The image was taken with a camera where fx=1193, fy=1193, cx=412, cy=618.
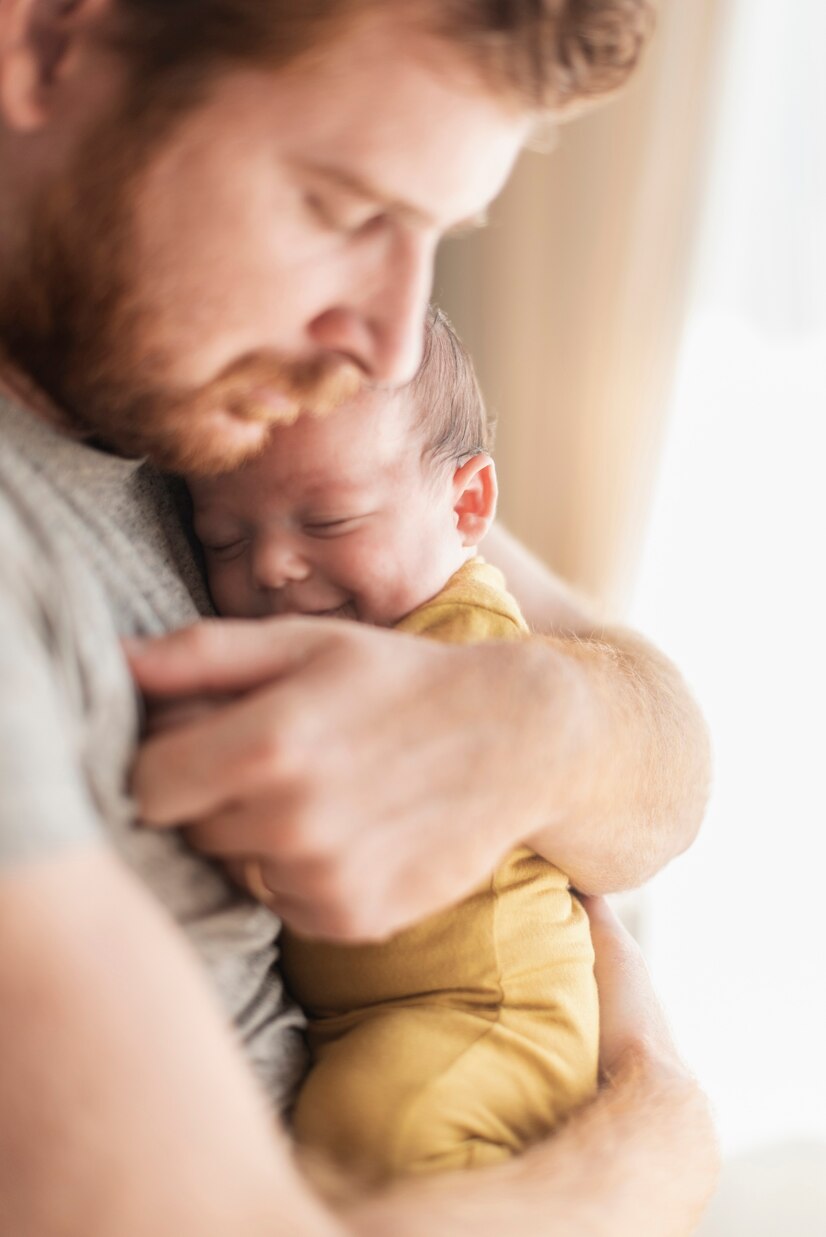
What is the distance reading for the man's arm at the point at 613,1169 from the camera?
2.43 ft

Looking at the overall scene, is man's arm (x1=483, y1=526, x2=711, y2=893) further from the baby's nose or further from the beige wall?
the beige wall

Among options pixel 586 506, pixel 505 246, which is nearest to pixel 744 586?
pixel 586 506

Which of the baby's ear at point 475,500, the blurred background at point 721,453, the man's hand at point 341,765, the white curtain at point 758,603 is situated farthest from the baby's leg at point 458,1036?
the white curtain at point 758,603

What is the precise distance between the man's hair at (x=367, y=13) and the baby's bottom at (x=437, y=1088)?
70 cm

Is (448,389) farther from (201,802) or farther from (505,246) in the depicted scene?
(505,246)

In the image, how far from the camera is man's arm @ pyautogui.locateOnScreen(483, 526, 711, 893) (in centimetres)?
97

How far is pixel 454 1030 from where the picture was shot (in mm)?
926

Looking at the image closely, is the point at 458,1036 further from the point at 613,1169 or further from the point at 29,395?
the point at 29,395

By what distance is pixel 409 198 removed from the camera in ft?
2.72

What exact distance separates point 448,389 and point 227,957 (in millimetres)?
698

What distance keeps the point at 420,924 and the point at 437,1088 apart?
0.13 meters

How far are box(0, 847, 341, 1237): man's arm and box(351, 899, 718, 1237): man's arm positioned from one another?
0.17m

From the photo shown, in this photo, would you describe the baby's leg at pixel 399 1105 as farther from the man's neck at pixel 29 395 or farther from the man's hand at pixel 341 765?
the man's neck at pixel 29 395

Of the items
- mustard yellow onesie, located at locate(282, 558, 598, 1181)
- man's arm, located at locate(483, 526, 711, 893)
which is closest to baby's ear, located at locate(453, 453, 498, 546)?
man's arm, located at locate(483, 526, 711, 893)
